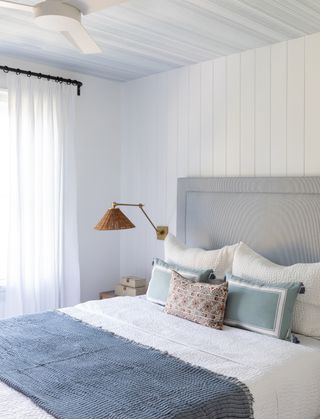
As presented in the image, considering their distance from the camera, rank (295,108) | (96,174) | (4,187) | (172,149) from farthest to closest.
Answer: (96,174) → (172,149) → (4,187) → (295,108)

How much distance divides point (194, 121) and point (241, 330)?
1.84 meters

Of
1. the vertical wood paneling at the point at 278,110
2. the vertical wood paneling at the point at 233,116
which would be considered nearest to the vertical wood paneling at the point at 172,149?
the vertical wood paneling at the point at 233,116

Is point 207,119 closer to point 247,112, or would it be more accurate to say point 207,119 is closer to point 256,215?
point 247,112

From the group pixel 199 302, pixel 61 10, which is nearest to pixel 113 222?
pixel 199 302

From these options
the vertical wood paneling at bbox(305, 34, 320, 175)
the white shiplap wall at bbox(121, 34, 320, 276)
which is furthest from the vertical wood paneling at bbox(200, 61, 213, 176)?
the vertical wood paneling at bbox(305, 34, 320, 175)

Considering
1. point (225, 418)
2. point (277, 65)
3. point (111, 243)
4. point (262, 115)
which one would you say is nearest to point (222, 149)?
point (262, 115)

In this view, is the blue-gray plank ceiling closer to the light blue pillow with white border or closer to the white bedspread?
the light blue pillow with white border

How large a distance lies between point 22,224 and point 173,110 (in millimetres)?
1582

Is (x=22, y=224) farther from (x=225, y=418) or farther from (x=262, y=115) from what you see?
(x=225, y=418)

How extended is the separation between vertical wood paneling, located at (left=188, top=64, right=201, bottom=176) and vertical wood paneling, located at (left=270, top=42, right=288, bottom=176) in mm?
694

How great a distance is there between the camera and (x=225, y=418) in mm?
1834

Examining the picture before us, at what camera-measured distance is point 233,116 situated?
3543mm

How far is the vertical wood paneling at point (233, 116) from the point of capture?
11.5 feet

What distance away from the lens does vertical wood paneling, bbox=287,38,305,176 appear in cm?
311
